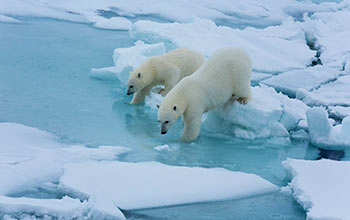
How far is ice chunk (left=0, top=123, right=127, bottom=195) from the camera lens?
12.4 feet

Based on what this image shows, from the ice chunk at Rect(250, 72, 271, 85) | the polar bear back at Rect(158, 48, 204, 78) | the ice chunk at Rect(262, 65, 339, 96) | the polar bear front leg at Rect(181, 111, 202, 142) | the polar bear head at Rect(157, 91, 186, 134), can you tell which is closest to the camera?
the polar bear head at Rect(157, 91, 186, 134)

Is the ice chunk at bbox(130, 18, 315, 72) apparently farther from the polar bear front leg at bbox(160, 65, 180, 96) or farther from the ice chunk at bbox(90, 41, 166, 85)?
the polar bear front leg at bbox(160, 65, 180, 96)

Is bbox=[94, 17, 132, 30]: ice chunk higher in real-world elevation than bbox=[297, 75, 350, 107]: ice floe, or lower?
lower

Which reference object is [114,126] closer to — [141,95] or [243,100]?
[141,95]

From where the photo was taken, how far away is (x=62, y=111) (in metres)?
5.80

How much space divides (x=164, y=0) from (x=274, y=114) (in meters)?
10.0

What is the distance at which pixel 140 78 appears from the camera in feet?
21.0

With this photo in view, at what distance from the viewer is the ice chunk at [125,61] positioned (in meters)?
7.02

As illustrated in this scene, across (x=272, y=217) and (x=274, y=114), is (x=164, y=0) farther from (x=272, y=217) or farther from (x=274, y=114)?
(x=272, y=217)

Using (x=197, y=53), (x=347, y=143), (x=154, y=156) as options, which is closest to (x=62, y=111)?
(x=154, y=156)

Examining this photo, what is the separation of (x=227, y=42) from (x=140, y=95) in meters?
3.51

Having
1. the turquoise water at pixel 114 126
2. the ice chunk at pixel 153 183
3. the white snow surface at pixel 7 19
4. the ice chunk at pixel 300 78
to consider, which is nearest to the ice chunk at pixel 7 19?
the white snow surface at pixel 7 19


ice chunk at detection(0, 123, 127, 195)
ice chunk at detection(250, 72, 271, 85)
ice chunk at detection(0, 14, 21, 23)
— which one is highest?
ice chunk at detection(0, 123, 127, 195)

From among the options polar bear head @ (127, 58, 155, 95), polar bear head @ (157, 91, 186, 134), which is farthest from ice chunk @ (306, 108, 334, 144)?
polar bear head @ (127, 58, 155, 95)
